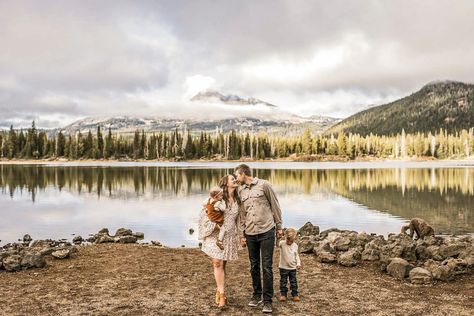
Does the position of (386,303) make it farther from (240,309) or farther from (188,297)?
(188,297)

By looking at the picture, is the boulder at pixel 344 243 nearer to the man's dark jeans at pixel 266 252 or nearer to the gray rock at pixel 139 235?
the man's dark jeans at pixel 266 252

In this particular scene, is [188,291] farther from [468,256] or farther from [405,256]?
[468,256]

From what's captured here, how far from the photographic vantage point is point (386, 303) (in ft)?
35.4

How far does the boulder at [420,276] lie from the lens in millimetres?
12562

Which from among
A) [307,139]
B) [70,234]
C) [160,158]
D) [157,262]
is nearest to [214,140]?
[160,158]

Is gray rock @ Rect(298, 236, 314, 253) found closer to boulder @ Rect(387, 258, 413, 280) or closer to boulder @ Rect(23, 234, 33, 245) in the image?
boulder @ Rect(387, 258, 413, 280)

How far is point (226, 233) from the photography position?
10.4 metres

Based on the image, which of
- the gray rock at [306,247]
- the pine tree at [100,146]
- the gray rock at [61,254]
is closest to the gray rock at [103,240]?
the gray rock at [61,254]

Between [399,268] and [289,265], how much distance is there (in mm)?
4059

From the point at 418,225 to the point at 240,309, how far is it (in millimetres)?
14634

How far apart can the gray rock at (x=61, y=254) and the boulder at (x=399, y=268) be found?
35.0 ft

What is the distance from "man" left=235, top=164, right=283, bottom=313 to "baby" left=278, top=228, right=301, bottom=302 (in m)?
1.00

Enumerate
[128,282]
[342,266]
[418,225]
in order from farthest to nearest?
1. [418,225]
2. [342,266]
3. [128,282]

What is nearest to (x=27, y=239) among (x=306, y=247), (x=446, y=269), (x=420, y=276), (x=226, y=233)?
(x=306, y=247)
